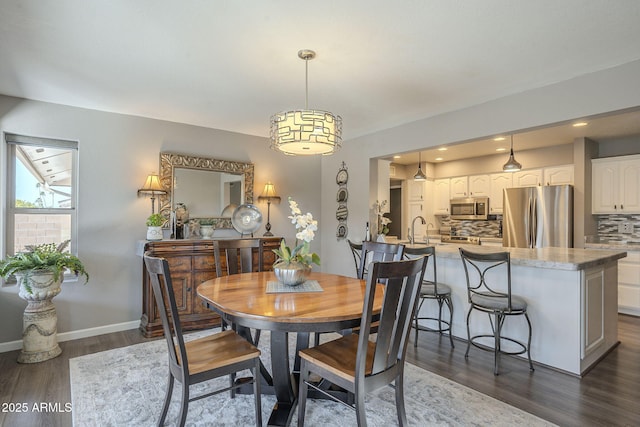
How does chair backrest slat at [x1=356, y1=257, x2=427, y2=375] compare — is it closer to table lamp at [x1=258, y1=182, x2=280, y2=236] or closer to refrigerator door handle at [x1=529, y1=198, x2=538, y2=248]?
table lamp at [x1=258, y1=182, x2=280, y2=236]

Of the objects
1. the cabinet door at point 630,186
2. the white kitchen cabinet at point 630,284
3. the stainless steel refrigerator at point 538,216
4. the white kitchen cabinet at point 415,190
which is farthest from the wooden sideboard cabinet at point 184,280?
the cabinet door at point 630,186

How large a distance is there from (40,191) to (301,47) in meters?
3.17

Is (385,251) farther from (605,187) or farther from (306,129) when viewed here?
(605,187)

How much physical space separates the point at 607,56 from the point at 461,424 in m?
2.74

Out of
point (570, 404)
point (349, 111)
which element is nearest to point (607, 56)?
point (349, 111)

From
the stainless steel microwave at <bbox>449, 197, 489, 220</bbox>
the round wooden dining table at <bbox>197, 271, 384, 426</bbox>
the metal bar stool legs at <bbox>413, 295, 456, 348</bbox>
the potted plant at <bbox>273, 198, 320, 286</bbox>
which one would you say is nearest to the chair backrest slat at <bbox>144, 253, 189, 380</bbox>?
the round wooden dining table at <bbox>197, 271, 384, 426</bbox>

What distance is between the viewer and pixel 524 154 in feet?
18.9

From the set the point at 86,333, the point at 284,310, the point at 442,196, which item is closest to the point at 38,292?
the point at 86,333

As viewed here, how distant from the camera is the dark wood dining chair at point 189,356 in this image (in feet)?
5.50

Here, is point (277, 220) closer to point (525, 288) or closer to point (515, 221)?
point (525, 288)

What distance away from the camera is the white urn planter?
2910 mm

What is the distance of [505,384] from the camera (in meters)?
2.50

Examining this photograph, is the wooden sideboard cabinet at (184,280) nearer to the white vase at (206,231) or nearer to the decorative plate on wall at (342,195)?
the white vase at (206,231)

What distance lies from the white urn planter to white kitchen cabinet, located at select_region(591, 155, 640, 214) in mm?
6948
